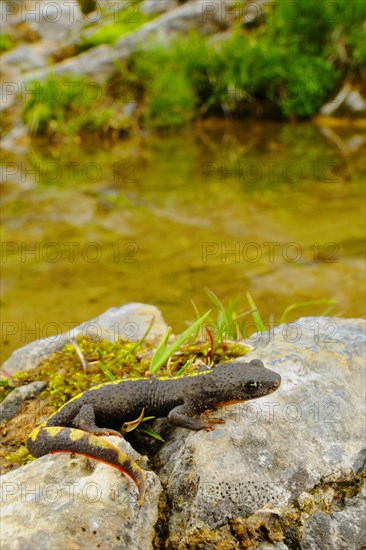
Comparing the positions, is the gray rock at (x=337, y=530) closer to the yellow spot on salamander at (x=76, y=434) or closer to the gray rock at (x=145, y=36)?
the yellow spot on salamander at (x=76, y=434)

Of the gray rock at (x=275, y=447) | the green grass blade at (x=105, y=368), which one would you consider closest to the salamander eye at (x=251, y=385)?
the gray rock at (x=275, y=447)

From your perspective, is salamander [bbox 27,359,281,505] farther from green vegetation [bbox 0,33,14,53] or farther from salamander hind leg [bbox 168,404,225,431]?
green vegetation [bbox 0,33,14,53]

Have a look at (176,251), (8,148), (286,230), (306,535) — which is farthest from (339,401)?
(8,148)

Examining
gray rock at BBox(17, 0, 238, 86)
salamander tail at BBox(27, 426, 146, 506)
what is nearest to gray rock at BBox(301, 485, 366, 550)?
salamander tail at BBox(27, 426, 146, 506)

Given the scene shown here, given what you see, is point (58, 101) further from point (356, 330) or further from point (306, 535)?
point (306, 535)

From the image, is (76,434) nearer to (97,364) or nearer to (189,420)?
(189,420)

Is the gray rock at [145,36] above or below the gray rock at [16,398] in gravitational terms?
above
